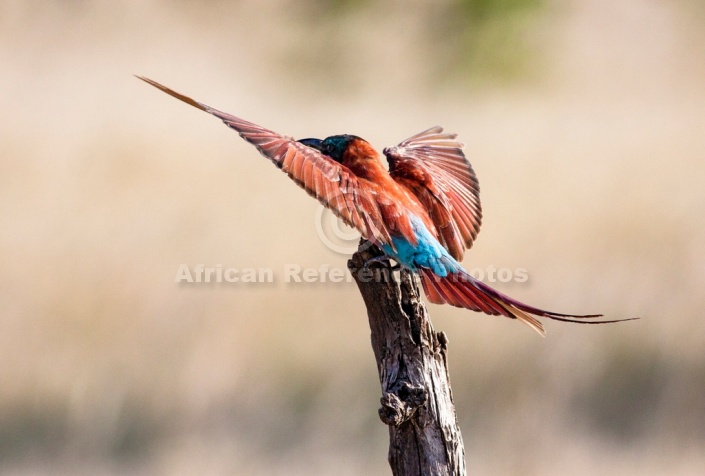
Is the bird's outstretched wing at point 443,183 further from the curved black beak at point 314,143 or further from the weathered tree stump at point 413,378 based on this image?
the weathered tree stump at point 413,378

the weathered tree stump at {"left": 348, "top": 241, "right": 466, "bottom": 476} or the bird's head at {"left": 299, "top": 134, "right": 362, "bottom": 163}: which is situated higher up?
the bird's head at {"left": 299, "top": 134, "right": 362, "bottom": 163}

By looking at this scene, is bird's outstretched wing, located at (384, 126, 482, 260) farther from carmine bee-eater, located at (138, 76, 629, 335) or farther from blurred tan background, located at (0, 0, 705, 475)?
blurred tan background, located at (0, 0, 705, 475)

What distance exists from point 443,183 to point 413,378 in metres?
1.14

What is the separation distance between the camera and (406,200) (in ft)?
13.1

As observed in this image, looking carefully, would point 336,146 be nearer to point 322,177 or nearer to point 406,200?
point 406,200

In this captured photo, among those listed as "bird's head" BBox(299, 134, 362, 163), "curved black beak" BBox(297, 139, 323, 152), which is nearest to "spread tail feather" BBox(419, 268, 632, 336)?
"bird's head" BBox(299, 134, 362, 163)

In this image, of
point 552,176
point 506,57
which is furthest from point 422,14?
point 552,176

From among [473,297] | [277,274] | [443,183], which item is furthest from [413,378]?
[277,274]

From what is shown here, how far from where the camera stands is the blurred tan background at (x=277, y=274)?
6145mm

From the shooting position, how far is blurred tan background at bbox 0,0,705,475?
614 cm

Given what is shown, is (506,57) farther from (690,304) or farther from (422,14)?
(690,304)

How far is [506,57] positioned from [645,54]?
1550 millimetres

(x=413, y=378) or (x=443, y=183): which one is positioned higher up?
(x=443, y=183)

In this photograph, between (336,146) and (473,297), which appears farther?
(336,146)
